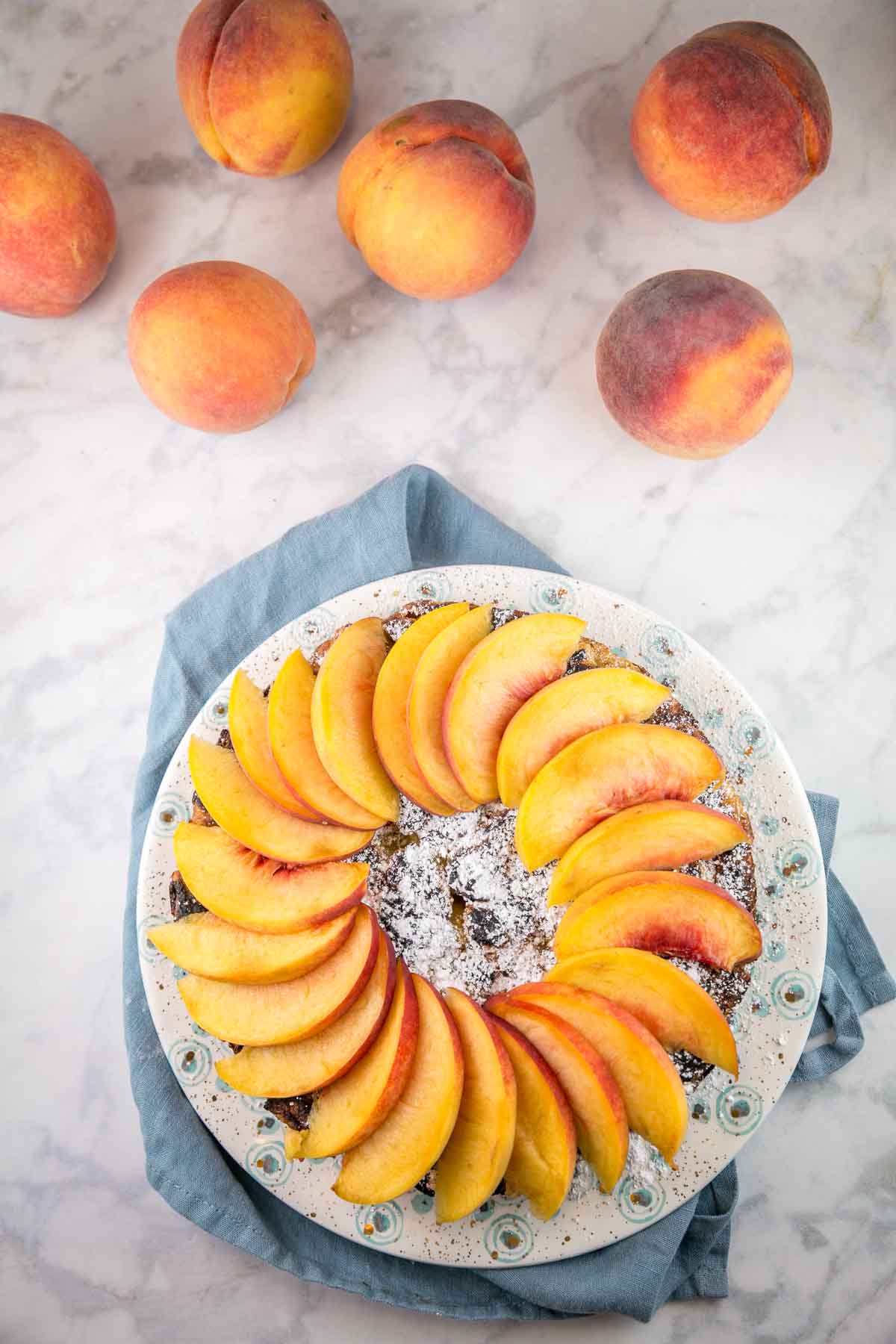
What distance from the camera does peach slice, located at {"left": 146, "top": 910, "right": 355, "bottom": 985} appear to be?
1.13m

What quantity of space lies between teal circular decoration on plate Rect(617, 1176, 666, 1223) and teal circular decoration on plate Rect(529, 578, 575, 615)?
65 centimetres

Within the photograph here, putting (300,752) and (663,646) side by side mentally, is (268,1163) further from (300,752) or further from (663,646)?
(663,646)

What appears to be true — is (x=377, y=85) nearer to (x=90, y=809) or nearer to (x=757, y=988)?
(x=90, y=809)

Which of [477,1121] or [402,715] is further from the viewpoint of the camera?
[402,715]

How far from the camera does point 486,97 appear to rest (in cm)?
155

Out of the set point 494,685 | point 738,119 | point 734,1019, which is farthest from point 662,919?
point 738,119

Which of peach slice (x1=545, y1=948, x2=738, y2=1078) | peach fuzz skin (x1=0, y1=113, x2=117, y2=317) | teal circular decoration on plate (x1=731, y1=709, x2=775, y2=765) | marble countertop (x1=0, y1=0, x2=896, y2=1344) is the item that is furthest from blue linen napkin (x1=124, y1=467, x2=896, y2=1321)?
peach fuzz skin (x1=0, y1=113, x2=117, y2=317)

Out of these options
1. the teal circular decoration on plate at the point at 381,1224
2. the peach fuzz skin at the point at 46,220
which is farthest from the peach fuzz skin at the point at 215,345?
the teal circular decoration on plate at the point at 381,1224

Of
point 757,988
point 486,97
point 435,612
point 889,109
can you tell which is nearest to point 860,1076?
point 757,988

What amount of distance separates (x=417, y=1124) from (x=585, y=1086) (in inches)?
7.1

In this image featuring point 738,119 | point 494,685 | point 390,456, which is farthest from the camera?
point 390,456

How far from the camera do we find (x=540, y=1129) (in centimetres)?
110

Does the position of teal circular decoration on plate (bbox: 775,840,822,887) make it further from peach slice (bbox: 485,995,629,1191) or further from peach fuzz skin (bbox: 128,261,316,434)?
peach fuzz skin (bbox: 128,261,316,434)

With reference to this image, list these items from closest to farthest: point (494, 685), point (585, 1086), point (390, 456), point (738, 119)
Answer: point (585, 1086) → point (494, 685) → point (738, 119) → point (390, 456)
